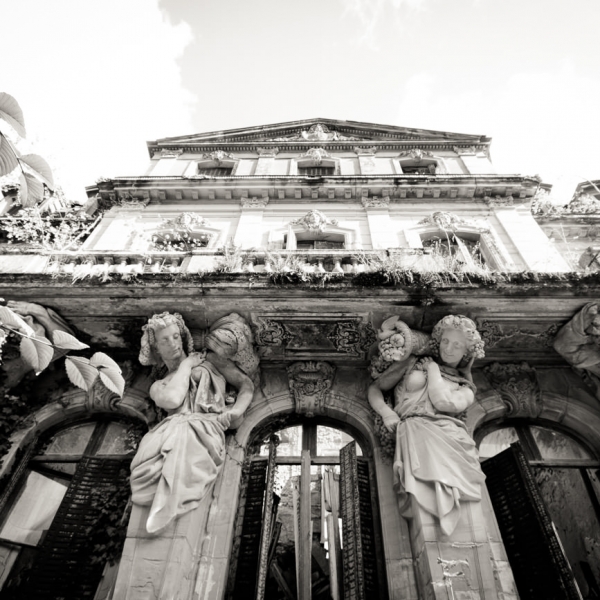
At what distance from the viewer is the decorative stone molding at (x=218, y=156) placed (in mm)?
15586

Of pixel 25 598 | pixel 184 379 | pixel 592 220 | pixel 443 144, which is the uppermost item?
pixel 443 144

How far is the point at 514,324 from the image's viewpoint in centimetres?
656

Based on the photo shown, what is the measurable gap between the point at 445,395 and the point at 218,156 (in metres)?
12.8

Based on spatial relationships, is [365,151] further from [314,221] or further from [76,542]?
[76,542]

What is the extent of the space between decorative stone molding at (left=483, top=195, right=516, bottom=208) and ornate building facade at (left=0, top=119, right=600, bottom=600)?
6.59 meters

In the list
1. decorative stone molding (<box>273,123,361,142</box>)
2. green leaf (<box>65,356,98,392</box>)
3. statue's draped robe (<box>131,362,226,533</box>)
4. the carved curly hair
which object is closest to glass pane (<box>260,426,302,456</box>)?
statue's draped robe (<box>131,362,226,533</box>)

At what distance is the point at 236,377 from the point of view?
21.2 feet

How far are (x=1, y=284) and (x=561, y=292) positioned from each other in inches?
315

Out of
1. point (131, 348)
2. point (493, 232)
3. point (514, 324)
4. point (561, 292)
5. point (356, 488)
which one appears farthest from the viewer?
point (493, 232)

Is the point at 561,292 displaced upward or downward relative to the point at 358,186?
downward

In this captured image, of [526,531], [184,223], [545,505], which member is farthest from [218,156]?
[526,531]

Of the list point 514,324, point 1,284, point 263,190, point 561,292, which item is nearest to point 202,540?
point 1,284

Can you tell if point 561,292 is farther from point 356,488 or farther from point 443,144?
point 443,144

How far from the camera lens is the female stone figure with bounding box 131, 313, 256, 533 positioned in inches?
188
